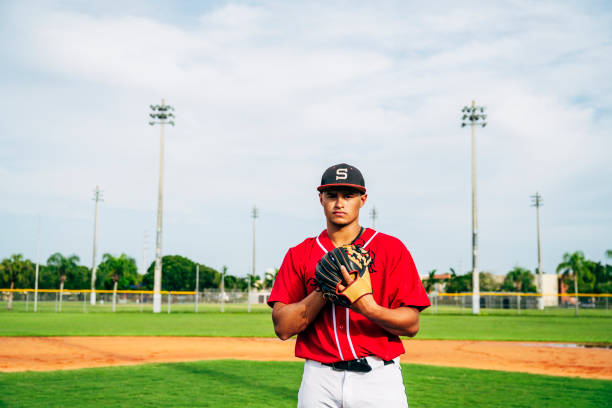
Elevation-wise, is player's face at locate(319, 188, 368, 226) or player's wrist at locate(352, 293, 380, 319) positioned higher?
player's face at locate(319, 188, 368, 226)

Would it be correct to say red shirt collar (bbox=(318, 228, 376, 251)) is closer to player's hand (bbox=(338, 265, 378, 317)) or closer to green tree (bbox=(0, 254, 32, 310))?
player's hand (bbox=(338, 265, 378, 317))

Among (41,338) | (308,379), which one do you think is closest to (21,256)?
(41,338)

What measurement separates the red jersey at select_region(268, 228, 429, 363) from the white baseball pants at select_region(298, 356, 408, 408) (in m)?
0.07

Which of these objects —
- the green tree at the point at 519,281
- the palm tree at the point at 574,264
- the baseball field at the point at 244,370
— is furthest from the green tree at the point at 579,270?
the baseball field at the point at 244,370

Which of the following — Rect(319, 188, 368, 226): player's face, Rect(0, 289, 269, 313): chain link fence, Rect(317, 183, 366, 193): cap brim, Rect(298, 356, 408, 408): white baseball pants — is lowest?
Rect(0, 289, 269, 313): chain link fence

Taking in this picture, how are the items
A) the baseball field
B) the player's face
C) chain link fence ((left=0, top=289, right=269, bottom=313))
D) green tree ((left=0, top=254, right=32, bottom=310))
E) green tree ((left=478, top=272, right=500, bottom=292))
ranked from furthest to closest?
green tree ((left=478, top=272, right=500, bottom=292)), green tree ((left=0, top=254, right=32, bottom=310)), chain link fence ((left=0, top=289, right=269, bottom=313)), the baseball field, the player's face

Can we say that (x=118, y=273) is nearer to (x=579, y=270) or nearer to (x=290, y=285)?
(x=579, y=270)

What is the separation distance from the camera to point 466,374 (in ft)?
35.3

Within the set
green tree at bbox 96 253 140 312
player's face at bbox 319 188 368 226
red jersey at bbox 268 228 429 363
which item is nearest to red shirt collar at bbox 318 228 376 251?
red jersey at bbox 268 228 429 363

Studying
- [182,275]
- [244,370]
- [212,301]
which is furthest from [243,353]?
[182,275]

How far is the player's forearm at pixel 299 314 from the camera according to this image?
275 cm

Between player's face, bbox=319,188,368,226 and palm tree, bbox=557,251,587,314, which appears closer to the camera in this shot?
player's face, bbox=319,188,368,226

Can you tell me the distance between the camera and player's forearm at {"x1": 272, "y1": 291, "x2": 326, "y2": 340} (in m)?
2.75

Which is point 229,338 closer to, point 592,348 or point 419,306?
point 592,348
